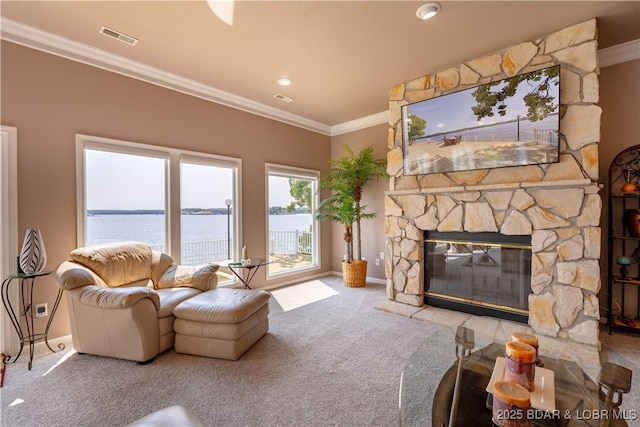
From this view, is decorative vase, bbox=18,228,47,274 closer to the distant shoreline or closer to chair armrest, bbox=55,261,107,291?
chair armrest, bbox=55,261,107,291

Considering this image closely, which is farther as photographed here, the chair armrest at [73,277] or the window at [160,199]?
the window at [160,199]

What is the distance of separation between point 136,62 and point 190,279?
2522mm

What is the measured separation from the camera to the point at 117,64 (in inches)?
122

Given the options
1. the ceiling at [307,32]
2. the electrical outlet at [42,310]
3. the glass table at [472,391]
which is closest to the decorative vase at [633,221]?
the ceiling at [307,32]

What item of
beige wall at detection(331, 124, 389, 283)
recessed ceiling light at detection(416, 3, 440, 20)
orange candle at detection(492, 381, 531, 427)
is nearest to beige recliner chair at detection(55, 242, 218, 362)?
orange candle at detection(492, 381, 531, 427)

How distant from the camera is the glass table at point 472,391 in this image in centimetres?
121

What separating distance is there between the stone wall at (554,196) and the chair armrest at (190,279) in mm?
2822

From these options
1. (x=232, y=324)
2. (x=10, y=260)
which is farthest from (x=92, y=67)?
(x=232, y=324)

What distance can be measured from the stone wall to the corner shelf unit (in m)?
0.54

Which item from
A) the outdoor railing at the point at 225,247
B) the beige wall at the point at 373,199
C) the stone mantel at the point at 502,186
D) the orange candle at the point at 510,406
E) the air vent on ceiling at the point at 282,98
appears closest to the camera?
the orange candle at the point at 510,406

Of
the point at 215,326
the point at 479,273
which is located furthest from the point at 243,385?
the point at 479,273

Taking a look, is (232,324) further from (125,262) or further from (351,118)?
(351,118)

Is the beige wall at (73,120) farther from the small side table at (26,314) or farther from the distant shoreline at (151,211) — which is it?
the distant shoreline at (151,211)

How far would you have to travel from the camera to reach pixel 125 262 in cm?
290
